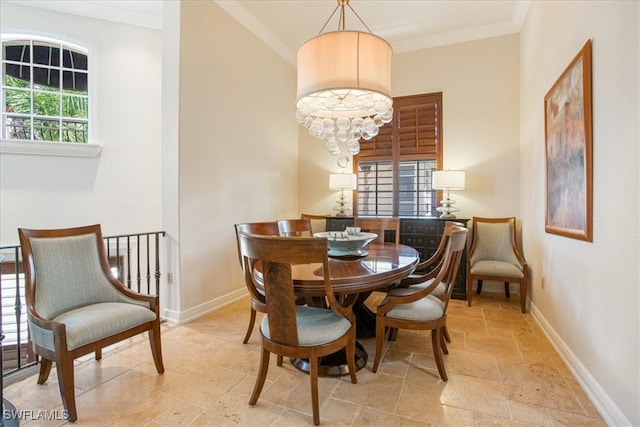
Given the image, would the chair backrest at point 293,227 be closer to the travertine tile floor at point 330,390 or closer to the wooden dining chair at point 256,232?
the wooden dining chair at point 256,232

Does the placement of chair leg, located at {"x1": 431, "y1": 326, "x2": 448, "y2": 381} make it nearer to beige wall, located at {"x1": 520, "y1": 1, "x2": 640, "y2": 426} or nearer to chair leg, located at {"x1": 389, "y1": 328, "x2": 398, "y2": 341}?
chair leg, located at {"x1": 389, "y1": 328, "x2": 398, "y2": 341}

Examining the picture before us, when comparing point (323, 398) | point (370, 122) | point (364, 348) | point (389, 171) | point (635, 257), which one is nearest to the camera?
point (635, 257)

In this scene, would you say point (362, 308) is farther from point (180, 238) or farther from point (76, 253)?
point (76, 253)

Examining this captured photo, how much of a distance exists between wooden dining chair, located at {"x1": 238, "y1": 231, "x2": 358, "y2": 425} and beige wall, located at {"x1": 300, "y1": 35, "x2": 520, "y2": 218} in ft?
10.4

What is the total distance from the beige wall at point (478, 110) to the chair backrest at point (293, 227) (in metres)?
2.24

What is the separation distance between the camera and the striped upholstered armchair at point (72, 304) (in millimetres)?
1682

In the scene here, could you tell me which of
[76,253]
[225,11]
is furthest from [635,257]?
[225,11]

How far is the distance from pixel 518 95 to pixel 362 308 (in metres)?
3.45

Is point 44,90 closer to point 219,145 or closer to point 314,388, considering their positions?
point 219,145

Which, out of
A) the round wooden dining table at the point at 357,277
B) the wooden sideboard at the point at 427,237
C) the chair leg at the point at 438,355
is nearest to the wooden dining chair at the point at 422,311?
the chair leg at the point at 438,355

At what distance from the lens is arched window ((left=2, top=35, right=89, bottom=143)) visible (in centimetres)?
405

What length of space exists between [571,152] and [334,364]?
226 cm

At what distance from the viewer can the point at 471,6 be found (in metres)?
3.66

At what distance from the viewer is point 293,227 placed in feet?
10.7
